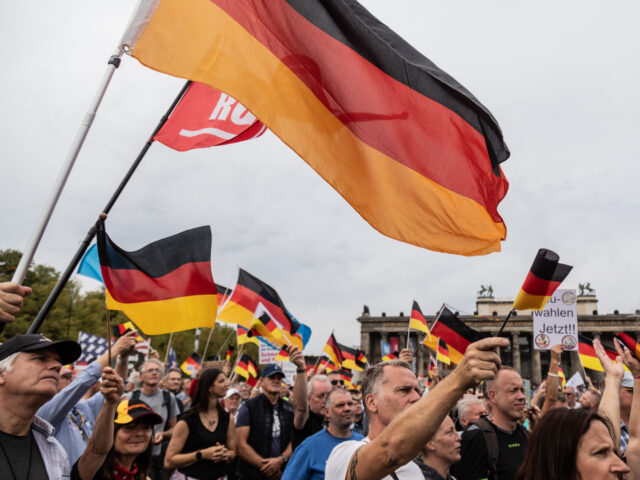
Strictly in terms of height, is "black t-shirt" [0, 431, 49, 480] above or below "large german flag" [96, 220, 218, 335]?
below

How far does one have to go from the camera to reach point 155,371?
691 cm

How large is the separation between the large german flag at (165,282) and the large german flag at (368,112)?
165 cm

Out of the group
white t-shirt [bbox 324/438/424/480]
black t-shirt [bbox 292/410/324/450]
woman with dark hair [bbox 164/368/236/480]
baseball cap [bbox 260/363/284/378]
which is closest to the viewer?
white t-shirt [bbox 324/438/424/480]

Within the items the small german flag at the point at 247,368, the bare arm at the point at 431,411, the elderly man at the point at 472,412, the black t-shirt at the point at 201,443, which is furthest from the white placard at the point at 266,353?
the bare arm at the point at 431,411

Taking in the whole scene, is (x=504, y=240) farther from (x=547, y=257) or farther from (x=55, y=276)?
(x=55, y=276)

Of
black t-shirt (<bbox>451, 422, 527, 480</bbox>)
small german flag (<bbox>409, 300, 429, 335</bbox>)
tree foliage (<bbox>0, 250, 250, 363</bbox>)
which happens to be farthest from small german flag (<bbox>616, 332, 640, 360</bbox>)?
tree foliage (<bbox>0, 250, 250, 363</bbox>)

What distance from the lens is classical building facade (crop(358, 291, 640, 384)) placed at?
66875 mm

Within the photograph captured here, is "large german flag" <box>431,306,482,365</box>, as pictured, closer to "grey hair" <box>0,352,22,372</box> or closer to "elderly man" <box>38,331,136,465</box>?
"elderly man" <box>38,331,136,465</box>

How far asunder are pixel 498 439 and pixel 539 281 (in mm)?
1691

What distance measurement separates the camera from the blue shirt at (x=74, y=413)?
144 inches

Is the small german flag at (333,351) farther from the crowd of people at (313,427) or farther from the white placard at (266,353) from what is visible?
the crowd of people at (313,427)

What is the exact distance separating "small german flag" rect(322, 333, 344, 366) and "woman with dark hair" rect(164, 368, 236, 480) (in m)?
9.65

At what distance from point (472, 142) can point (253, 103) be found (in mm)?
1538

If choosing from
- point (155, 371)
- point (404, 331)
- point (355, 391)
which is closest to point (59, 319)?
point (355, 391)
